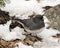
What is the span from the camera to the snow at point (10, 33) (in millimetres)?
5074

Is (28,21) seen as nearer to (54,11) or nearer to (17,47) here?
(17,47)

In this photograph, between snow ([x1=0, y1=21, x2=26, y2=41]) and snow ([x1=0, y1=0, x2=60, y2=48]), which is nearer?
snow ([x1=0, y1=0, x2=60, y2=48])

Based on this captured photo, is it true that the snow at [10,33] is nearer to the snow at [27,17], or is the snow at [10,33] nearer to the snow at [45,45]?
the snow at [27,17]

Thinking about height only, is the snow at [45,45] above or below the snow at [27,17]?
below

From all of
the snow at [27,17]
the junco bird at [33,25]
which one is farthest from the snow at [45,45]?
the junco bird at [33,25]

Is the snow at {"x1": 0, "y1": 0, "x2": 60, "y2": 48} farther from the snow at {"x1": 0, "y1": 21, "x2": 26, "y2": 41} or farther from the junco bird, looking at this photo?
the junco bird

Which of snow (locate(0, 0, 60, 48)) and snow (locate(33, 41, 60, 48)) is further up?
snow (locate(0, 0, 60, 48))

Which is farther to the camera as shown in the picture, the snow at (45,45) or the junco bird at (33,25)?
the junco bird at (33,25)

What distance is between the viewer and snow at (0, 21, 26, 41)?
5074 mm

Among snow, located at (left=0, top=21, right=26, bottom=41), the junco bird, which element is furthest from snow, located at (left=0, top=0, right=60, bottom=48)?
the junco bird

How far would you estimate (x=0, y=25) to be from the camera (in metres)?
5.57

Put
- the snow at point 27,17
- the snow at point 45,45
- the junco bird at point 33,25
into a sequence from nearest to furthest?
the snow at point 45,45, the snow at point 27,17, the junco bird at point 33,25

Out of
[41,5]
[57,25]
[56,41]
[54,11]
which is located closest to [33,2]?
[41,5]

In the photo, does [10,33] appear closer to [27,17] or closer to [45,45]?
[45,45]
